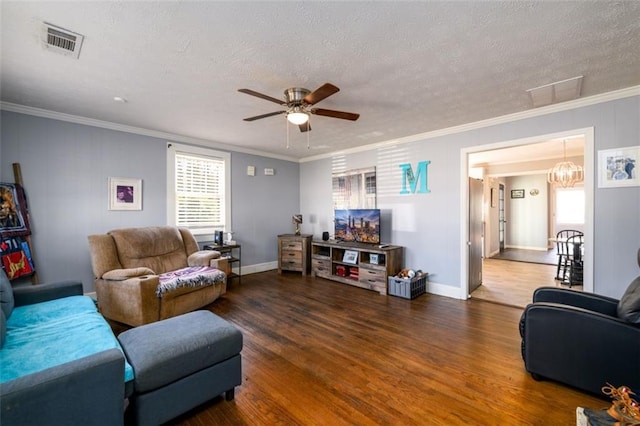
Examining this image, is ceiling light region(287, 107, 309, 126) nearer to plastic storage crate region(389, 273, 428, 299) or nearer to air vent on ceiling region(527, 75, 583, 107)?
air vent on ceiling region(527, 75, 583, 107)

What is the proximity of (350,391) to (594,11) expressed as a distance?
2.99 meters

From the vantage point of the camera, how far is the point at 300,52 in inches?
82.8

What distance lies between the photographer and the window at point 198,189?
4.51m

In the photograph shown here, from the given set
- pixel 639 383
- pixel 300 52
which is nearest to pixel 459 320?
pixel 639 383

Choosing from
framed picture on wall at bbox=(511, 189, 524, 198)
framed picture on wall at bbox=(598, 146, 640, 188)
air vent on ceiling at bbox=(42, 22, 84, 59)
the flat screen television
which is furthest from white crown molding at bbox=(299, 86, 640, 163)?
framed picture on wall at bbox=(511, 189, 524, 198)

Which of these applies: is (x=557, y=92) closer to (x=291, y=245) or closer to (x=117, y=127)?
(x=291, y=245)

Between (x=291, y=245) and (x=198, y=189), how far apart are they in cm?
207

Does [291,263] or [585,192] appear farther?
[291,263]

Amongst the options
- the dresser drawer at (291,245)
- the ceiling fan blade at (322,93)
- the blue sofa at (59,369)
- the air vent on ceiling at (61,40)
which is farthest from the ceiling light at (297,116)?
the dresser drawer at (291,245)

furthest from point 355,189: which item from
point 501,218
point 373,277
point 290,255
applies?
point 501,218

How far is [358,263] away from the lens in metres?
4.65

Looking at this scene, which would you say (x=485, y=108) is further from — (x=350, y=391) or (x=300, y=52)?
(x=350, y=391)

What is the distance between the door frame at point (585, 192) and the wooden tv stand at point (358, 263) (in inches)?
39.1

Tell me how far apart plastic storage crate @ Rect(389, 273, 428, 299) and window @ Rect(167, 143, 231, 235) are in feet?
10.4
